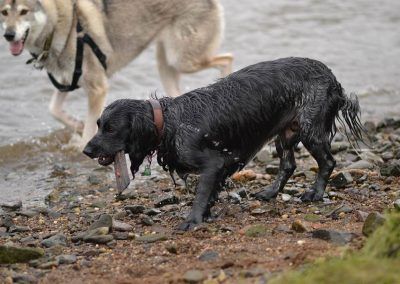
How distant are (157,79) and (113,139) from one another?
23.2 feet

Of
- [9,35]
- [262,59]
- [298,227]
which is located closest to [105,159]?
[298,227]

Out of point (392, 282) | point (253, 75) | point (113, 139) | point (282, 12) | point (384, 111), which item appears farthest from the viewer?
point (282, 12)

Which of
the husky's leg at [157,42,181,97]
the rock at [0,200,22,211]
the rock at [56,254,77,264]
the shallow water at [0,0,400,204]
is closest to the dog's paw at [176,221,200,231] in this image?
the rock at [56,254,77,264]

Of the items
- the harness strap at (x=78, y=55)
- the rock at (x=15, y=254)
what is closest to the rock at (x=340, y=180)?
the rock at (x=15, y=254)

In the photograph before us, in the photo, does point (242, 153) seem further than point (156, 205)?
No

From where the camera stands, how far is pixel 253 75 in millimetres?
5500

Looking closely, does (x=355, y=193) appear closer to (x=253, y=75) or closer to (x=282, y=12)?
Answer: (x=253, y=75)

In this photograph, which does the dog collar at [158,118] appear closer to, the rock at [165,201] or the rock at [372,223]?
the rock at [165,201]

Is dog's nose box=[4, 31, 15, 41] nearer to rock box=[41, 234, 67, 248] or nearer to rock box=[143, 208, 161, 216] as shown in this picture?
rock box=[143, 208, 161, 216]

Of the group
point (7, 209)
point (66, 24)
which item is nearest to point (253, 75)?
point (7, 209)

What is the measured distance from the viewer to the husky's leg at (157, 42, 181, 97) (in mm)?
10203

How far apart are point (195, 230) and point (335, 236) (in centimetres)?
109

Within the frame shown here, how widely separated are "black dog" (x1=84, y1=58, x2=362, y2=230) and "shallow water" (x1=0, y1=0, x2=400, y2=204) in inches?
96.1

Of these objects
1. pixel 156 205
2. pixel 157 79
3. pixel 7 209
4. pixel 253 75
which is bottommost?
pixel 157 79
